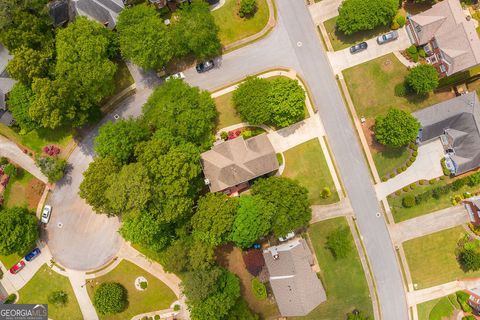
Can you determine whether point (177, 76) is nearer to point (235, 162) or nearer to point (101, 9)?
point (101, 9)

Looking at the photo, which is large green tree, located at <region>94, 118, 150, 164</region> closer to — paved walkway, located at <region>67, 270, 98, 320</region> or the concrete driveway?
paved walkway, located at <region>67, 270, 98, 320</region>

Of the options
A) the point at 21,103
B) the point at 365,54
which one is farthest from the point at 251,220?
the point at 21,103

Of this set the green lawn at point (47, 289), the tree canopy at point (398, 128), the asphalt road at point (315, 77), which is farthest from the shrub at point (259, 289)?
the tree canopy at point (398, 128)

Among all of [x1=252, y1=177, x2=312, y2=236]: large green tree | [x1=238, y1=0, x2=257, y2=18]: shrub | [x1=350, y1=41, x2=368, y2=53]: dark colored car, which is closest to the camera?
[x1=252, y1=177, x2=312, y2=236]: large green tree

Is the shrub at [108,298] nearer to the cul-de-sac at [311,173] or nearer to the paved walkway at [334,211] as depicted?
the cul-de-sac at [311,173]

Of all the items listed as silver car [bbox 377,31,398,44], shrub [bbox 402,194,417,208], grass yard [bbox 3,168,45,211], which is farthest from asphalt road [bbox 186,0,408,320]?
grass yard [bbox 3,168,45,211]

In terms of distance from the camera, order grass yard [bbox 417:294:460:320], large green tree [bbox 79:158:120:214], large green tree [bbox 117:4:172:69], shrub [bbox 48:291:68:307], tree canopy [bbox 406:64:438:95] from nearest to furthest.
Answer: large green tree [bbox 79:158:120:214]
large green tree [bbox 117:4:172:69]
tree canopy [bbox 406:64:438:95]
shrub [bbox 48:291:68:307]
grass yard [bbox 417:294:460:320]
